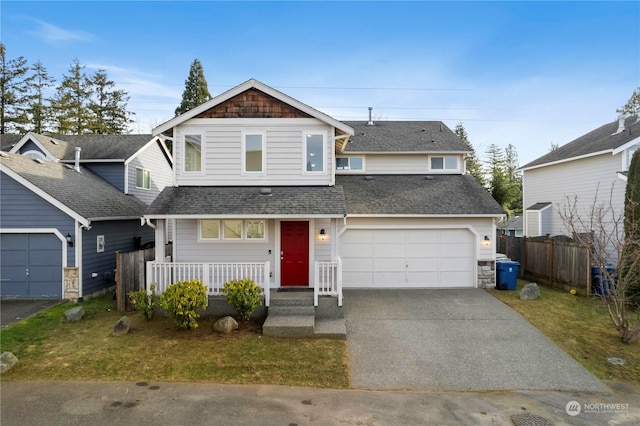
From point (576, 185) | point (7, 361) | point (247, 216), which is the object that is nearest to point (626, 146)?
point (576, 185)

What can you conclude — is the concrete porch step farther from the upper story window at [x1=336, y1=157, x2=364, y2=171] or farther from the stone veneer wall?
the upper story window at [x1=336, y1=157, x2=364, y2=171]

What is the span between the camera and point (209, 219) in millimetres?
10531

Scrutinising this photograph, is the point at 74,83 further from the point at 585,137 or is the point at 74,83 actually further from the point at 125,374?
the point at 585,137

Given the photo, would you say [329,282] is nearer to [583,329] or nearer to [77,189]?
[583,329]

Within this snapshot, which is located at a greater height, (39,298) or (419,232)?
(419,232)

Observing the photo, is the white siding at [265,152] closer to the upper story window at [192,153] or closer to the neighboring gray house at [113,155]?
the upper story window at [192,153]

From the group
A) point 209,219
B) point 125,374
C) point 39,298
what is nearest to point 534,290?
point 209,219

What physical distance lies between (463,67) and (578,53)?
5307 millimetres

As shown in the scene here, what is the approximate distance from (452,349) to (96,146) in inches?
798

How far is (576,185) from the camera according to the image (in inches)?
685

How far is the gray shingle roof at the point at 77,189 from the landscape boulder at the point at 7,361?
5.72m

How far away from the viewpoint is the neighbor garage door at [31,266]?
436 inches

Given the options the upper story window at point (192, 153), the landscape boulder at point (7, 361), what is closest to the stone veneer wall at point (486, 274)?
the upper story window at point (192, 153)

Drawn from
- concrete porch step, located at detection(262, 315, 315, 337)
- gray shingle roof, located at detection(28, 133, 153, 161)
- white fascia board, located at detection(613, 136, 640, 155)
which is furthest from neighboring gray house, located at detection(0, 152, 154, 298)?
white fascia board, located at detection(613, 136, 640, 155)
